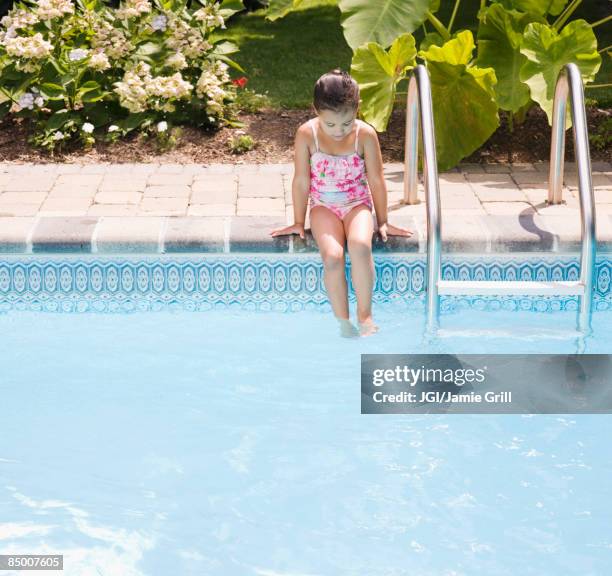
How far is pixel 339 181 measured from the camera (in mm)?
5031

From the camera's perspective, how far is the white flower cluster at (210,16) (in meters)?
7.40

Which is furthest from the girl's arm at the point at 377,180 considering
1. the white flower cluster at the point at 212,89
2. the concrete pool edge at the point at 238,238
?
the white flower cluster at the point at 212,89

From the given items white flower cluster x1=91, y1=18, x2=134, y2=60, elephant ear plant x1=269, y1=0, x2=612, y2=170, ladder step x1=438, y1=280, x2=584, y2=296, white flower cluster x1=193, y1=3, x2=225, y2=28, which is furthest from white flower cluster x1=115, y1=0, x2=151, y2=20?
ladder step x1=438, y1=280, x2=584, y2=296

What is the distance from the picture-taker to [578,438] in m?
4.46

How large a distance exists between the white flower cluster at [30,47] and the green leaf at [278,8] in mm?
1473

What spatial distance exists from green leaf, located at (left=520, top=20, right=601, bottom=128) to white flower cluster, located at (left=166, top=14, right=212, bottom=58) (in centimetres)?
228

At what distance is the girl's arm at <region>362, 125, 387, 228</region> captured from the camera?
4984 millimetres

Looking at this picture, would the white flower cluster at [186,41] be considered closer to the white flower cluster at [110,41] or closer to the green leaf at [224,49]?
the green leaf at [224,49]

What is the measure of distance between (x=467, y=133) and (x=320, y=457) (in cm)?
281

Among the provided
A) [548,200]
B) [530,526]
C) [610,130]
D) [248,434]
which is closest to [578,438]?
[530,526]

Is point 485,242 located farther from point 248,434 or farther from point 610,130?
point 610,130

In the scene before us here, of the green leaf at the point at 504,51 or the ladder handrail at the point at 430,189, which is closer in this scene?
the ladder handrail at the point at 430,189

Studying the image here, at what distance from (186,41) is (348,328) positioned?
126 inches

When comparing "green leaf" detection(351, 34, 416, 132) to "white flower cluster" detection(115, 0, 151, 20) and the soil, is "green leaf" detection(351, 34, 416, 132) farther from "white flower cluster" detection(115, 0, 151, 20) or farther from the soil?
"white flower cluster" detection(115, 0, 151, 20)
